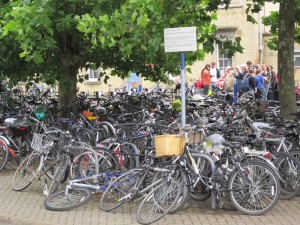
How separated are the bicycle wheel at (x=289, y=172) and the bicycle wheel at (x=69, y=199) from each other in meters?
2.62

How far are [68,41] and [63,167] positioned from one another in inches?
199

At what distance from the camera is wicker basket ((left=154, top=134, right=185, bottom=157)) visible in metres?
6.09

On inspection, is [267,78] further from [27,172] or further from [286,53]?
[27,172]

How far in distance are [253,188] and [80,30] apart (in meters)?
3.38

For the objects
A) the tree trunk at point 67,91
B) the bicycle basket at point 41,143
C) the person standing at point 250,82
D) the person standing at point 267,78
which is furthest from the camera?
the person standing at point 267,78

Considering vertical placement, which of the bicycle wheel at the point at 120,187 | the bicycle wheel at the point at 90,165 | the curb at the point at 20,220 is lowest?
the curb at the point at 20,220

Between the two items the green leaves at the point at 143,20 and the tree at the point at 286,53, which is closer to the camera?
the green leaves at the point at 143,20

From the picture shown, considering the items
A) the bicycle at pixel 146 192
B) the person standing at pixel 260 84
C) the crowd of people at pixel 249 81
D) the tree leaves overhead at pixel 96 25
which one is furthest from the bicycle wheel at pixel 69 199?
the person standing at pixel 260 84

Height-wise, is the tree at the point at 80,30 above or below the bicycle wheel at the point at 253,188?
above

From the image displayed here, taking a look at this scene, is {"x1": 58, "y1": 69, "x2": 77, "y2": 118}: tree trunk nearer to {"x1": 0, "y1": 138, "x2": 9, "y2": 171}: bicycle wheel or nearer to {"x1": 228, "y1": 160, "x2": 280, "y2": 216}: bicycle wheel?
{"x1": 0, "y1": 138, "x2": 9, "y2": 171}: bicycle wheel

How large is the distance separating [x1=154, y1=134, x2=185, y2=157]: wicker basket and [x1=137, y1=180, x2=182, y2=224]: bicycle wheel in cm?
35

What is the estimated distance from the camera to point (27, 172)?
7.64 metres

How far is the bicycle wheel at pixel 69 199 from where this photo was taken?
659 centimetres

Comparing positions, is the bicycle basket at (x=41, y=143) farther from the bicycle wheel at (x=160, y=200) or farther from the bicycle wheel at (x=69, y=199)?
the bicycle wheel at (x=160, y=200)
